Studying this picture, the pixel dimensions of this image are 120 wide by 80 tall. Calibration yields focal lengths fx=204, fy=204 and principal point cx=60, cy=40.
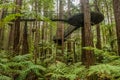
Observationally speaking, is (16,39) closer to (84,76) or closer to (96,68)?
(84,76)

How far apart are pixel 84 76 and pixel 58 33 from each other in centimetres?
1484

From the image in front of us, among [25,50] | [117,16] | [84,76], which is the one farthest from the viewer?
[25,50]

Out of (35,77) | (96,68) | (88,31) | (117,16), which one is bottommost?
(35,77)

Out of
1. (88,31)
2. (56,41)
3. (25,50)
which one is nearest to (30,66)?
(88,31)

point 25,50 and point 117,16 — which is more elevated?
point 117,16

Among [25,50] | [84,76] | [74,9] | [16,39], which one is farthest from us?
[74,9]

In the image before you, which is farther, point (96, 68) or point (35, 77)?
point (35, 77)

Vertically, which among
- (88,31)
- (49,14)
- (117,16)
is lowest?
(88,31)

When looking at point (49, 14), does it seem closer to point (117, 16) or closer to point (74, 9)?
point (74, 9)

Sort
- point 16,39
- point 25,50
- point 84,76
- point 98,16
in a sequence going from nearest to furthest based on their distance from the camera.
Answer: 1. point 84,76
2. point 16,39
3. point 25,50
4. point 98,16

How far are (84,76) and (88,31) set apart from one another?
140 inches

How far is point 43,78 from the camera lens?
20.6 feet

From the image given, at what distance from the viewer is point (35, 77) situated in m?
6.57

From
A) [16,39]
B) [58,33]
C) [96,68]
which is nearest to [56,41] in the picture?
[58,33]
